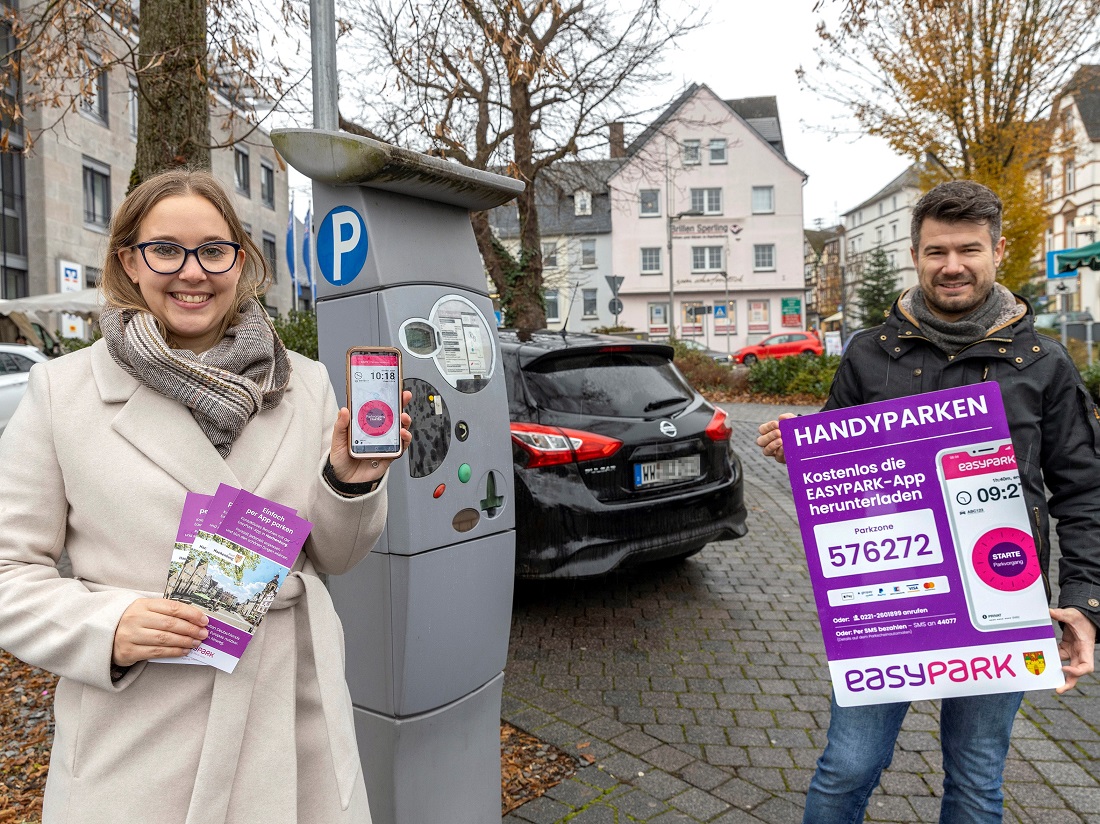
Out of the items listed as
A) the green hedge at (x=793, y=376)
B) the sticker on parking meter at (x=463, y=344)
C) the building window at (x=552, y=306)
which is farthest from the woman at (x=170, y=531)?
the building window at (x=552, y=306)

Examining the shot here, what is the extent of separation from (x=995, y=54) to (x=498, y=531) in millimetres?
14338

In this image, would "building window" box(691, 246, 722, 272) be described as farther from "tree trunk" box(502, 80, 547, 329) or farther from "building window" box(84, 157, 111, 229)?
"tree trunk" box(502, 80, 547, 329)

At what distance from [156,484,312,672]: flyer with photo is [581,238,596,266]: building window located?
4388 cm

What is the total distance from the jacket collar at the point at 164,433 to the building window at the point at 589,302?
1714 inches

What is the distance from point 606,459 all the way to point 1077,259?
10.9 meters

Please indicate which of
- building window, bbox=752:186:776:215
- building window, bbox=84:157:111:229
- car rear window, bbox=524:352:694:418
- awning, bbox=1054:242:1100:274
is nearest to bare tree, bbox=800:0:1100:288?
awning, bbox=1054:242:1100:274

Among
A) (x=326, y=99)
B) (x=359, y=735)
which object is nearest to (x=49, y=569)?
(x=359, y=735)

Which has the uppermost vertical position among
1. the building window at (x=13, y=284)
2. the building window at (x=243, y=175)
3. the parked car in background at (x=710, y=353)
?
the building window at (x=243, y=175)

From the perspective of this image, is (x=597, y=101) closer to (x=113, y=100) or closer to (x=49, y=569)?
(x=49, y=569)

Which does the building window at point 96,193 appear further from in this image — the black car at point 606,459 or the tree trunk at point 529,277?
the black car at point 606,459

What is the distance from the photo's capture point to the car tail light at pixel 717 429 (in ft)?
16.3

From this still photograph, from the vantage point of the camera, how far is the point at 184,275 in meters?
1.65

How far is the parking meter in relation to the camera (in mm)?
2312

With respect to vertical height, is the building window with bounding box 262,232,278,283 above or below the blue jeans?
above
